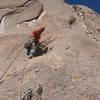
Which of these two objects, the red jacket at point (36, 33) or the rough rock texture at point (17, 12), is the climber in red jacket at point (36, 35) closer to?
the red jacket at point (36, 33)

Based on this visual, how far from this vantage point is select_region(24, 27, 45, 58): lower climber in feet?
53.0

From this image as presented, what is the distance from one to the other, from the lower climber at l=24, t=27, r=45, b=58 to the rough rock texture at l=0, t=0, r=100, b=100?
0.32m

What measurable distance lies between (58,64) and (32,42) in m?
2.44

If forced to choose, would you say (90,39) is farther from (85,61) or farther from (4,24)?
(4,24)

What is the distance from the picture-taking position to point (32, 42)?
656 inches

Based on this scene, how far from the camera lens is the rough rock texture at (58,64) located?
13.5 metres

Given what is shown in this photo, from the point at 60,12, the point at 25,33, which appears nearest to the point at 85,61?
the point at 25,33

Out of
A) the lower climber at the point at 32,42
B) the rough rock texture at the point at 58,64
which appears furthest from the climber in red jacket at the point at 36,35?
the rough rock texture at the point at 58,64

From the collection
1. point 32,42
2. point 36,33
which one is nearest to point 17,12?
point 36,33

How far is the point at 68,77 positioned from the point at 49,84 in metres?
0.83

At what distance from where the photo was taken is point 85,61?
14875mm

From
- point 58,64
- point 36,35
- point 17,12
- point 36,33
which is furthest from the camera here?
point 17,12

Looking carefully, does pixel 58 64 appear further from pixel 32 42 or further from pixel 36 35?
pixel 36 35

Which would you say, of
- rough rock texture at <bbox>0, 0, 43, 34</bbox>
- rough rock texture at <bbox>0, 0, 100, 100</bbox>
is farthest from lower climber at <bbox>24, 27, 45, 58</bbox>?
rough rock texture at <bbox>0, 0, 43, 34</bbox>
